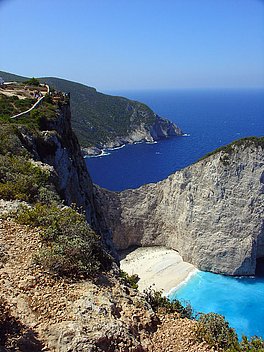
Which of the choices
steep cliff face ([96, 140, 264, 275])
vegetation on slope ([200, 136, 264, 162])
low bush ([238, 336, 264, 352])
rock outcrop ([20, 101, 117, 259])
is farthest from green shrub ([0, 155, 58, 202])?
vegetation on slope ([200, 136, 264, 162])

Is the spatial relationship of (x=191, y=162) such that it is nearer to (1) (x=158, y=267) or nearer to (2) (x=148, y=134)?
(2) (x=148, y=134)

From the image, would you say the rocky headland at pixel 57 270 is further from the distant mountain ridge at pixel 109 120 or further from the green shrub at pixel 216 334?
the distant mountain ridge at pixel 109 120

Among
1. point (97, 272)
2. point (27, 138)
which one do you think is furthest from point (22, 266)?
point (27, 138)

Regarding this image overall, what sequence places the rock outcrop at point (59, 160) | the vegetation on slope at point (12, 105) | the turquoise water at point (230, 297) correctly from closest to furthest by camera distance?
the rock outcrop at point (59, 160) → the vegetation on slope at point (12, 105) → the turquoise water at point (230, 297)

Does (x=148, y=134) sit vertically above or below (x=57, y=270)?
below

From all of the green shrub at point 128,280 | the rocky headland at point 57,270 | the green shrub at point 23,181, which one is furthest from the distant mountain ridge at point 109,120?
the green shrub at point 128,280

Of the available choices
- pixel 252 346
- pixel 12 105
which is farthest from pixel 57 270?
pixel 12 105
